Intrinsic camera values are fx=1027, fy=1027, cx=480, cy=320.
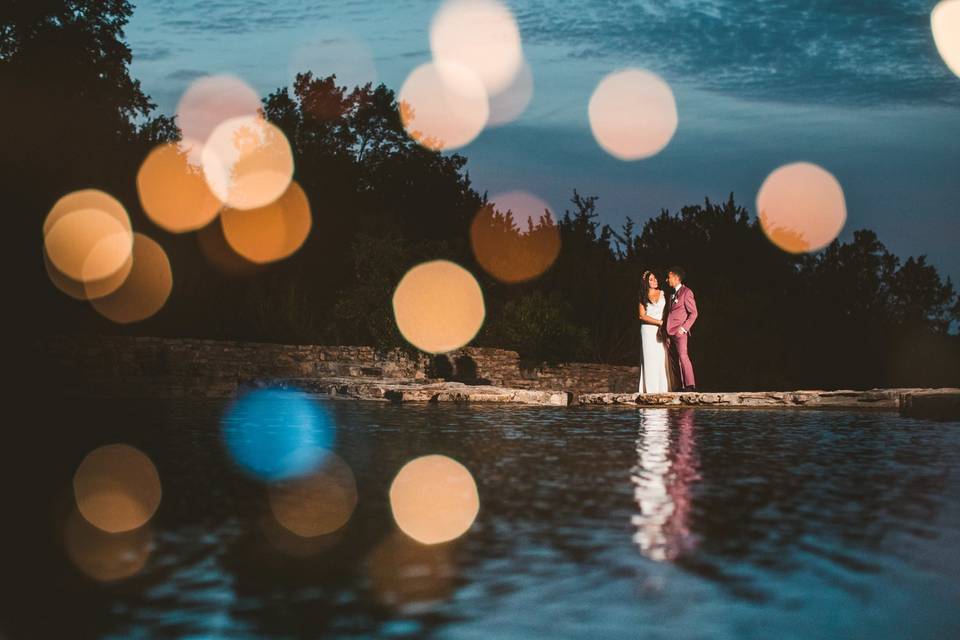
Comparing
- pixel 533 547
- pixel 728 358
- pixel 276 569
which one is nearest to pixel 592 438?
pixel 533 547

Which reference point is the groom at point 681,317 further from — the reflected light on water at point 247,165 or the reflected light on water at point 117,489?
the reflected light on water at point 247,165

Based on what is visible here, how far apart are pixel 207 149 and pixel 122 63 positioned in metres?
8.61

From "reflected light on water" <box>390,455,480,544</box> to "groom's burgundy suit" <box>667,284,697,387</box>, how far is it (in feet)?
32.0

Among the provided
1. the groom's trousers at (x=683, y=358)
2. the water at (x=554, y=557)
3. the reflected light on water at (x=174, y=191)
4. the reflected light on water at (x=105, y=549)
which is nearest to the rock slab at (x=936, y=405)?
the groom's trousers at (x=683, y=358)

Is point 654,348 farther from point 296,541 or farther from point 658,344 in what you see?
point 296,541

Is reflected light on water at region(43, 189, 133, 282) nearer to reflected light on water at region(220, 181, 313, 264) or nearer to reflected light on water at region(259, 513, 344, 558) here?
reflected light on water at region(220, 181, 313, 264)

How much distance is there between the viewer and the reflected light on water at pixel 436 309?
2228 cm

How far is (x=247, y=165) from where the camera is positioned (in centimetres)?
2964

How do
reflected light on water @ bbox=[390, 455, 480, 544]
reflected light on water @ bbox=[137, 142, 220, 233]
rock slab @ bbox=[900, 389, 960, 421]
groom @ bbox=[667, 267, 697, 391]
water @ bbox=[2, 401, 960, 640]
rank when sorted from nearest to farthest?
water @ bbox=[2, 401, 960, 640] → reflected light on water @ bbox=[390, 455, 480, 544] → rock slab @ bbox=[900, 389, 960, 421] → groom @ bbox=[667, 267, 697, 391] → reflected light on water @ bbox=[137, 142, 220, 233]

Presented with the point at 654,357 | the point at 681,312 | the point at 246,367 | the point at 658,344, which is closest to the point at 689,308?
the point at 681,312

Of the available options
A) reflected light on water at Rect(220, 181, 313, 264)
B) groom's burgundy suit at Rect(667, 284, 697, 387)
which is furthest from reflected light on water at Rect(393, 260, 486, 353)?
groom's burgundy suit at Rect(667, 284, 697, 387)

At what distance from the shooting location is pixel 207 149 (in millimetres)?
30812

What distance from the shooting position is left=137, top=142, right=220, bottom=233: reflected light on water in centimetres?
2312

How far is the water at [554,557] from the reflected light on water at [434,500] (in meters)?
0.10
